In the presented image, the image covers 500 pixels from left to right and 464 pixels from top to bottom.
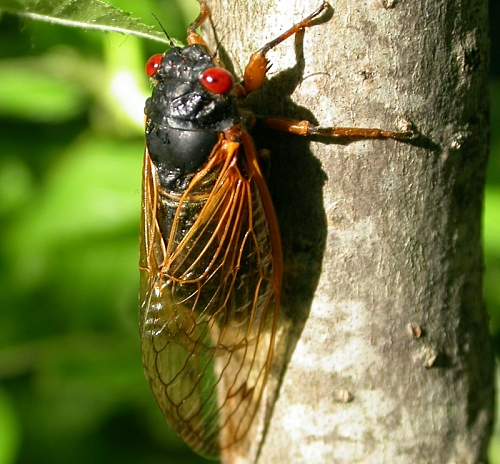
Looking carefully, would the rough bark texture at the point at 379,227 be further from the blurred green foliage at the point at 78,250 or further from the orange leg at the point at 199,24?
the blurred green foliage at the point at 78,250

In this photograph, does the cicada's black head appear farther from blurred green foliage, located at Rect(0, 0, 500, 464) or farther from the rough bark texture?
blurred green foliage, located at Rect(0, 0, 500, 464)

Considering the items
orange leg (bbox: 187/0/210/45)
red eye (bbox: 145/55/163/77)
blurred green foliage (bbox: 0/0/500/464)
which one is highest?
orange leg (bbox: 187/0/210/45)

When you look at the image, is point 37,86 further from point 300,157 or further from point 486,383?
point 486,383

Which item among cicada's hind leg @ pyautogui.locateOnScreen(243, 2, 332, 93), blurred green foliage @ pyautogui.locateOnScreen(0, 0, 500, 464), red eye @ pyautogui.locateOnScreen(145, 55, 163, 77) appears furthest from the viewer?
blurred green foliage @ pyautogui.locateOnScreen(0, 0, 500, 464)

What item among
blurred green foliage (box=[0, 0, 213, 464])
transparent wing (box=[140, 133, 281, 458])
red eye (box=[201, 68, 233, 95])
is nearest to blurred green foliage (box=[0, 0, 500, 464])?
blurred green foliage (box=[0, 0, 213, 464])

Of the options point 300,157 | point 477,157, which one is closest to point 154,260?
point 300,157

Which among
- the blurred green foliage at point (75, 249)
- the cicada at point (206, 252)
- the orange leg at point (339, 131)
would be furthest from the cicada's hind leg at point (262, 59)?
the blurred green foliage at point (75, 249)

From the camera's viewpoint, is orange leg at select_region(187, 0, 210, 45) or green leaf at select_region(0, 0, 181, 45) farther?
orange leg at select_region(187, 0, 210, 45)
